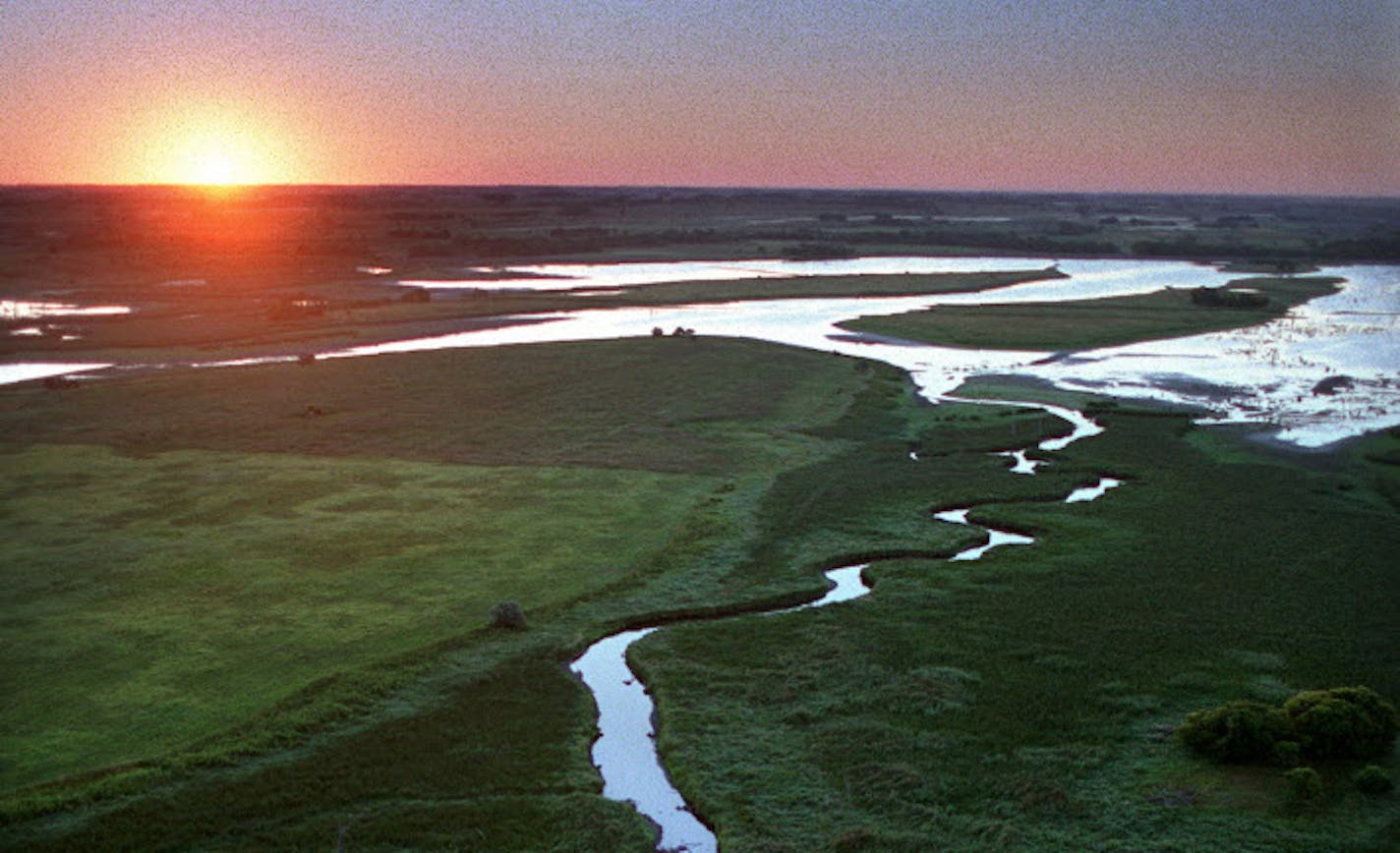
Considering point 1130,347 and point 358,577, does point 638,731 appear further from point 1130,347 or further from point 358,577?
point 1130,347

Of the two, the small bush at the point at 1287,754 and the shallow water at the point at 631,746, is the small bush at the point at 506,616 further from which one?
the small bush at the point at 1287,754

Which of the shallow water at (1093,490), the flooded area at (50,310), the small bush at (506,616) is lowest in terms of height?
the shallow water at (1093,490)

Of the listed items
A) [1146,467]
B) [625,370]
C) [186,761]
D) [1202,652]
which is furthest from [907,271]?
[186,761]

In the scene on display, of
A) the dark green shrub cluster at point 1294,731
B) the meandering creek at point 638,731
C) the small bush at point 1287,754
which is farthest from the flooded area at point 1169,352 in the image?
the small bush at point 1287,754

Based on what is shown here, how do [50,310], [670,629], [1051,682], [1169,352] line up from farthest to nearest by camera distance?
[50,310] < [1169,352] < [670,629] < [1051,682]

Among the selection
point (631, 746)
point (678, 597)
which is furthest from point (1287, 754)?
point (678, 597)
